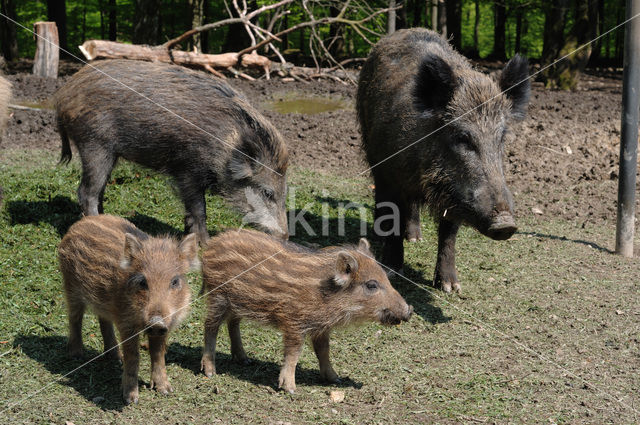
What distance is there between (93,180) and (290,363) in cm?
346

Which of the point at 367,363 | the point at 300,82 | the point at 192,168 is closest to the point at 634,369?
the point at 367,363

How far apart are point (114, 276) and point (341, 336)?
1.94 m

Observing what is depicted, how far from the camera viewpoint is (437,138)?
5.95 meters

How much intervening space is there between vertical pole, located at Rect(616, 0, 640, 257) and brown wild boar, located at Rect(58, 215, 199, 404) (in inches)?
188

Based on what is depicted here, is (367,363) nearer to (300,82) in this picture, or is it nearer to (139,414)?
(139,414)

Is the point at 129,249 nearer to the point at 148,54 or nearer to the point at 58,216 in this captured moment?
the point at 58,216

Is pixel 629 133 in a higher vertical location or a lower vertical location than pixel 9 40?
lower

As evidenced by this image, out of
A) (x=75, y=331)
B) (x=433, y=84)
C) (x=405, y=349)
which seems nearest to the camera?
(x=75, y=331)

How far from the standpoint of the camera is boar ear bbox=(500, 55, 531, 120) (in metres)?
6.04

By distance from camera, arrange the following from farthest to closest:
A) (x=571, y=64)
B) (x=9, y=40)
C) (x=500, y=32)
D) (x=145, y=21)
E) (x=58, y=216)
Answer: (x=500, y=32) → (x=9, y=40) → (x=145, y=21) → (x=571, y=64) → (x=58, y=216)

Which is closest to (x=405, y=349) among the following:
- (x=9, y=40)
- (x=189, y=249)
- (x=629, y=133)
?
(x=189, y=249)

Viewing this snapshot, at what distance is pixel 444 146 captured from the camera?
5.88m

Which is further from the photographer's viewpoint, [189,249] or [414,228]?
[414,228]

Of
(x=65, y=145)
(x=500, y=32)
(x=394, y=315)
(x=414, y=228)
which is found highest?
(x=500, y=32)
